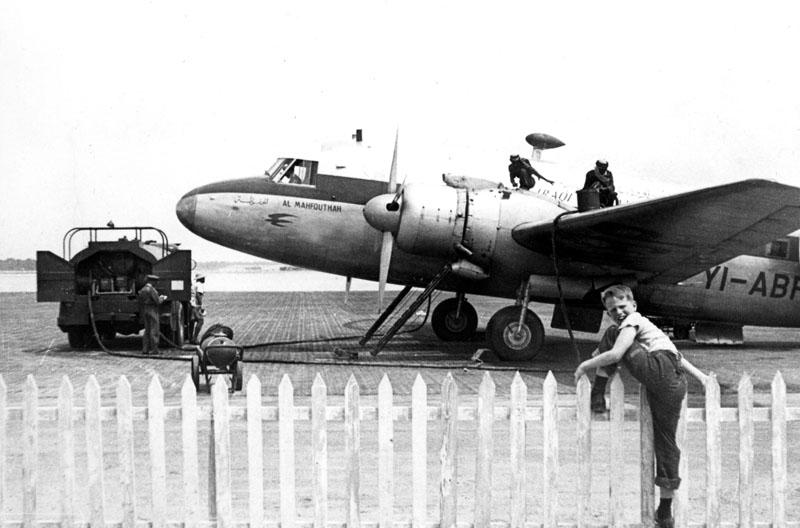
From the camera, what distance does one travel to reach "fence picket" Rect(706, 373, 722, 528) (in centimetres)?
503

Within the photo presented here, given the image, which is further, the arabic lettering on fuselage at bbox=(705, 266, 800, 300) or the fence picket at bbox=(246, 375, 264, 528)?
the arabic lettering on fuselage at bbox=(705, 266, 800, 300)

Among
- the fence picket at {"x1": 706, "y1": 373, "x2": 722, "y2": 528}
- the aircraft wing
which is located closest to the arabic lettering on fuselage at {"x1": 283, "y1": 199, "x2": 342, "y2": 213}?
the aircraft wing

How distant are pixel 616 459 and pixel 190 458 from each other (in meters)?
2.70

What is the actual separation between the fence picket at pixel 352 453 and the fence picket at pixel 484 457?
29.6 inches

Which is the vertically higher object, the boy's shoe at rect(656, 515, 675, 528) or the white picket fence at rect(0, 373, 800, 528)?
the white picket fence at rect(0, 373, 800, 528)

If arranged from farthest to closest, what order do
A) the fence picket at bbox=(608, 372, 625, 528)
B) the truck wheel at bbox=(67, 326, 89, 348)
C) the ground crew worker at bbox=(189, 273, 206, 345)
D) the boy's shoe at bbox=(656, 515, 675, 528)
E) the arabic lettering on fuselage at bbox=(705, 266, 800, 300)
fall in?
1. the ground crew worker at bbox=(189, 273, 206, 345)
2. the truck wheel at bbox=(67, 326, 89, 348)
3. the arabic lettering on fuselage at bbox=(705, 266, 800, 300)
4. the boy's shoe at bbox=(656, 515, 675, 528)
5. the fence picket at bbox=(608, 372, 625, 528)

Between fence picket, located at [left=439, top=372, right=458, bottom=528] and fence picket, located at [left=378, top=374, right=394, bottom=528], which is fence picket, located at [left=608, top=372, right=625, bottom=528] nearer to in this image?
fence picket, located at [left=439, top=372, right=458, bottom=528]

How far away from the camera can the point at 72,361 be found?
14.5 meters

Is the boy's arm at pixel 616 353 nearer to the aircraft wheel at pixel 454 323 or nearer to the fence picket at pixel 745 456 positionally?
the fence picket at pixel 745 456

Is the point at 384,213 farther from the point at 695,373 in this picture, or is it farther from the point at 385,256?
the point at 695,373

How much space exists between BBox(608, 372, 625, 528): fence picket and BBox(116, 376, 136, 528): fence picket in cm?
298

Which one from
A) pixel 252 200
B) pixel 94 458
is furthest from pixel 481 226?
pixel 94 458

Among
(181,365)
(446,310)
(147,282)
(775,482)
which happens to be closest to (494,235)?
(446,310)

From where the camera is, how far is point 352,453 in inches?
194
